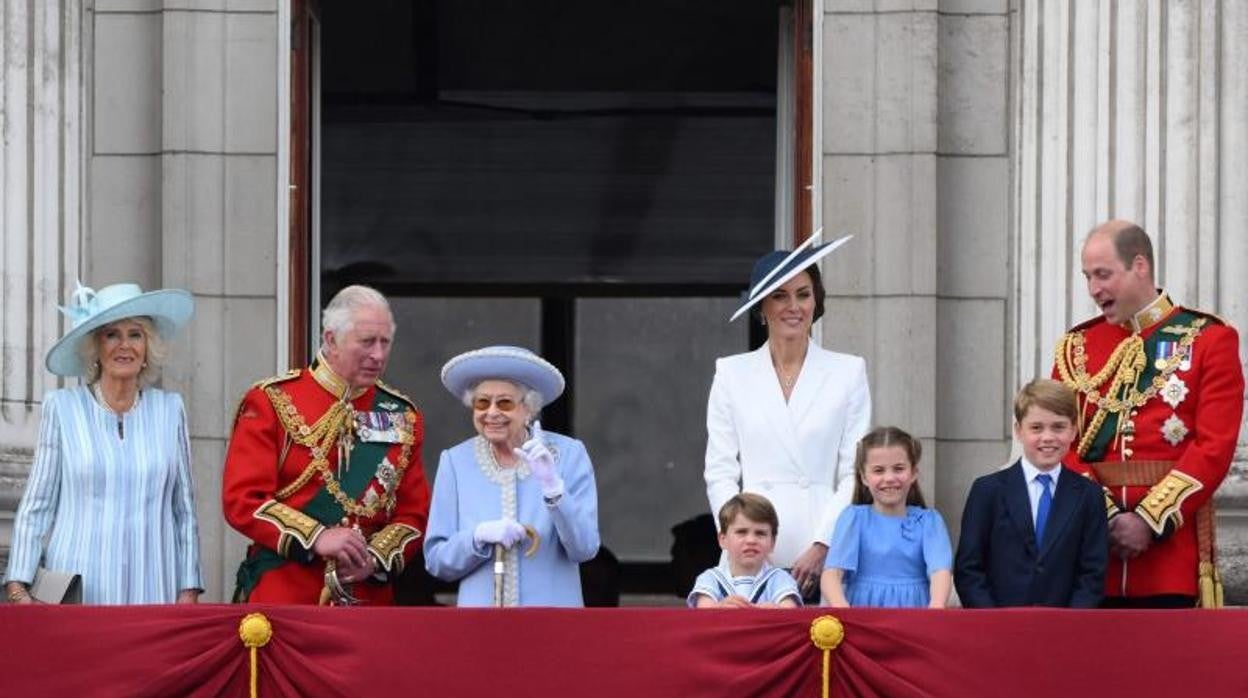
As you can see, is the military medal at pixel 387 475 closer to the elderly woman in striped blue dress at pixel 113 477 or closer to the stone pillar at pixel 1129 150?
the elderly woman in striped blue dress at pixel 113 477

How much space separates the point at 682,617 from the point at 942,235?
3.76 m

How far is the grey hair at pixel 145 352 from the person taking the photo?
9.46 meters

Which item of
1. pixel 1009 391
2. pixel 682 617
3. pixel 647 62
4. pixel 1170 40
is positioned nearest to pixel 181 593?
pixel 682 617

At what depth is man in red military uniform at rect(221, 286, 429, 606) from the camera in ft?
30.8

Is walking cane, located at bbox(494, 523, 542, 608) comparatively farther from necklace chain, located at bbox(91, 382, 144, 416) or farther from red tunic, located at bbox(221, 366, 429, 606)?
necklace chain, located at bbox(91, 382, 144, 416)

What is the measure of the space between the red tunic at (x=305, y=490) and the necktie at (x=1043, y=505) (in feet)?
6.57

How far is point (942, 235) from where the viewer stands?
1192cm

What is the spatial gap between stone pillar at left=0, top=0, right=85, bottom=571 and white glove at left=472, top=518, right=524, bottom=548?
300 cm

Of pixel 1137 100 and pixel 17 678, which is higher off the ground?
pixel 1137 100

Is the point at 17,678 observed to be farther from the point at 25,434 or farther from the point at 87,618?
the point at 25,434

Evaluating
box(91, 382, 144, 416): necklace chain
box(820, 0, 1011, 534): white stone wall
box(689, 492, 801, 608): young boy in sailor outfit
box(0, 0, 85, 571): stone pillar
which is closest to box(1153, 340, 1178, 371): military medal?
box(689, 492, 801, 608): young boy in sailor outfit

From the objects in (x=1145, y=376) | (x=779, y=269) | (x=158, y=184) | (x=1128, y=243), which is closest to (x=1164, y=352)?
A: (x=1145, y=376)

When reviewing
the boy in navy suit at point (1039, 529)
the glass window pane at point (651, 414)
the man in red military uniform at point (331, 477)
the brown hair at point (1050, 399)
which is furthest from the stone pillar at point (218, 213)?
the glass window pane at point (651, 414)

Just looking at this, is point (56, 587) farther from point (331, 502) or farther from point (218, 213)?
point (218, 213)
